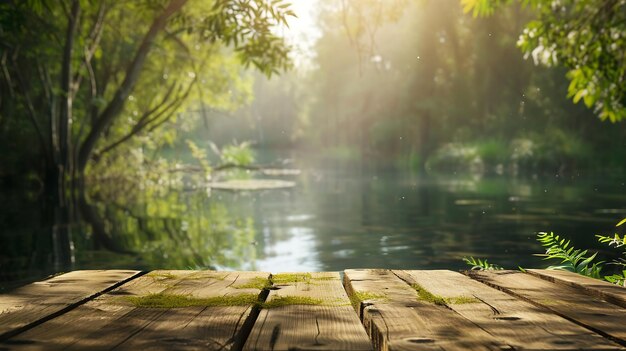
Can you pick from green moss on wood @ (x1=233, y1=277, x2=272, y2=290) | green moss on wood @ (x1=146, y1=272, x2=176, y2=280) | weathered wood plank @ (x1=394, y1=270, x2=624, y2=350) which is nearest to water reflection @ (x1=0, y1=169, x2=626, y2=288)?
green moss on wood @ (x1=146, y1=272, x2=176, y2=280)

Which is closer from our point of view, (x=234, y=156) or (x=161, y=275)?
(x=161, y=275)

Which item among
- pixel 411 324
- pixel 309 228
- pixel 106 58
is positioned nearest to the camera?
pixel 411 324

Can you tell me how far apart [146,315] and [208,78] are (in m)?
23.0

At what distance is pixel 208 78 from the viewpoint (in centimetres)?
2453

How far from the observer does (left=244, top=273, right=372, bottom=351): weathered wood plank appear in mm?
1821

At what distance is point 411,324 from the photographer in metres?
2.03


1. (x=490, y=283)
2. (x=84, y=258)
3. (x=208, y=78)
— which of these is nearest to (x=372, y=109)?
(x=208, y=78)

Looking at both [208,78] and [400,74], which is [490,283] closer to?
[208,78]

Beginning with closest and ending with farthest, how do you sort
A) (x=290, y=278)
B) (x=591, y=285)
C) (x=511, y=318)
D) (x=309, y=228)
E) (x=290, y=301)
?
(x=511, y=318) → (x=290, y=301) → (x=591, y=285) → (x=290, y=278) → (x=309, y=228)

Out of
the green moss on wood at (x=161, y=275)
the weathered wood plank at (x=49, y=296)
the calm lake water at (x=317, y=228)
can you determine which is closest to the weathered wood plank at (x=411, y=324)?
the green moss on wood at (x=161, y=275)

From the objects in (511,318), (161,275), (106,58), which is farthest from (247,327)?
(106,58)

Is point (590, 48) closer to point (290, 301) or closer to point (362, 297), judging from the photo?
point (362, 297)

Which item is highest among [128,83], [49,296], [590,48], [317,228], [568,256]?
[128,83]

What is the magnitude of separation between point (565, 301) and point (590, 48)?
6.86m
